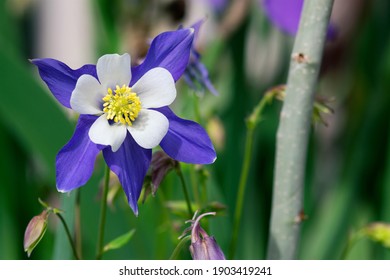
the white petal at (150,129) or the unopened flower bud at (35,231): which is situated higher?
the white petal at (150,129)

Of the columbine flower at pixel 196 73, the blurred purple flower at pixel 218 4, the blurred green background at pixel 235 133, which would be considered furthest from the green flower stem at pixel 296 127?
the blurred purple flower at pixel 218 4

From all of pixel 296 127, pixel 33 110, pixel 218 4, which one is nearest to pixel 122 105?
pixel 296 127

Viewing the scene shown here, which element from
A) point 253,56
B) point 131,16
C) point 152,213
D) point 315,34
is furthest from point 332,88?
point 315,34

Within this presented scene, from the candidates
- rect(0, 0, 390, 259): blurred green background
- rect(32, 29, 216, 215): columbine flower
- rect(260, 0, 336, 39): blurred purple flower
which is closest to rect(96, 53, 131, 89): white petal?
rect(32, 29, 216, 215): columbine flower

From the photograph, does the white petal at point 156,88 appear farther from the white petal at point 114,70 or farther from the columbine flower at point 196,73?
the columbine flower at point 196,73

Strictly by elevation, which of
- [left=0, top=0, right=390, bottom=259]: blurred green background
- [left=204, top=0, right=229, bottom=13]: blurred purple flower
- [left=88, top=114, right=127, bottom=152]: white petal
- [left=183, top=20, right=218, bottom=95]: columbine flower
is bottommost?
[left=0, top=0, right=390, bottom=259]: blurred green background

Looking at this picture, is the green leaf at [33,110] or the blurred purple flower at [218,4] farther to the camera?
the blurred purple flower at [218,4]

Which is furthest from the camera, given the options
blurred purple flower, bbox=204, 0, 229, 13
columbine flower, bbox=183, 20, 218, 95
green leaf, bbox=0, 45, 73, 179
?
blurred purple flower, bbox=204, 0, 229, 13

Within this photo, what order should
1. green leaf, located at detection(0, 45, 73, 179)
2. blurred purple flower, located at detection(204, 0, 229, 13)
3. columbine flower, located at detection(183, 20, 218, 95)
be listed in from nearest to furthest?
columbine flower, located at detection(183, 20, 218, 95) < green leaf, located at detection(0, 45, 73, 179) < blurred purple flower, located at detection(204, 0, 229, 13)

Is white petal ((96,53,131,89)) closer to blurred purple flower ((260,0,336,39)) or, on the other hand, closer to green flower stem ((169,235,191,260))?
green flower stem ((169,235,191,260))
